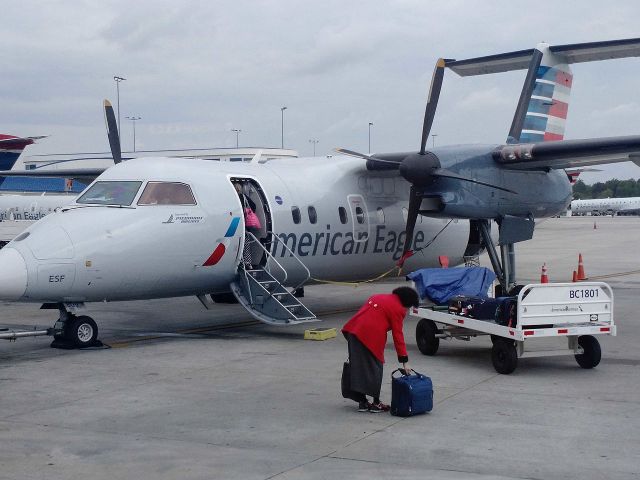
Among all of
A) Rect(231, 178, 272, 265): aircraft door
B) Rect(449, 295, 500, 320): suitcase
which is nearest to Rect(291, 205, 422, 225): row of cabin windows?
Rect(231, 178, 272, 265): aircraft door

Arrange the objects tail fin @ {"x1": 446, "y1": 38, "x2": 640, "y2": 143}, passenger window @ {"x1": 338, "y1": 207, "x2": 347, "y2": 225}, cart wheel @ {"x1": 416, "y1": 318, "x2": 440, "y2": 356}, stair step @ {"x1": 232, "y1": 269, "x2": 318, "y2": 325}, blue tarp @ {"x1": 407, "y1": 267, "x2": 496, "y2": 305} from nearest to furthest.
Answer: cart wheel @ {"x1": 416, "y1": 318, "x2": 440, "y2": 356} < blue tarp @ {"x1": 407, "y1": 267, "x2": 496, "y2": 305} < stair step @ {"x1": 232, "y1": 269, "x2": 318, "y2": 325} < passenger window @ {"x1": 338, "y1": 207, "x2": 347, "y2": 225} < tail fin @ {"x1": 446, "y1": 38, "x2": 640, "y2": 143}

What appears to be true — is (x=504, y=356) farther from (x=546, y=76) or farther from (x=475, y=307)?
(x=546, y=76)

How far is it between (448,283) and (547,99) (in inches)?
347

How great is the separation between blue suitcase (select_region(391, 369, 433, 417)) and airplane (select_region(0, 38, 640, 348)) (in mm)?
5626

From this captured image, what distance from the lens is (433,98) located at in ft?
52.9

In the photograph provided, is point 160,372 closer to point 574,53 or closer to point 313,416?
point 313,416

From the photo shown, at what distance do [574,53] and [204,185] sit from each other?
413 inches

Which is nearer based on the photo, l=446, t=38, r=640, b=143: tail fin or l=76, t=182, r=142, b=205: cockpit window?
l=76, t=182, r=142, b=205: cockpit window

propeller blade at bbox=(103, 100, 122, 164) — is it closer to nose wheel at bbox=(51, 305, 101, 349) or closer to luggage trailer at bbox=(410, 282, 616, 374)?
nose wheel at bbox=(51, 305, 101, 349)

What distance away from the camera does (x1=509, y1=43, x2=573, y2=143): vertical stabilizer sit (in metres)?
19.7

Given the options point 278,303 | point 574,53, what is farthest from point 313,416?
point 574,53

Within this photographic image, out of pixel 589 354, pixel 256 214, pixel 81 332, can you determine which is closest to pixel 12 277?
pixel 81 332

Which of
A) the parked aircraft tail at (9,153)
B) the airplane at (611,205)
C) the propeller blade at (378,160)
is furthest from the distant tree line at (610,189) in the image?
the propeller blade at (378,160)

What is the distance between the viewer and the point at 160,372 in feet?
36.5
